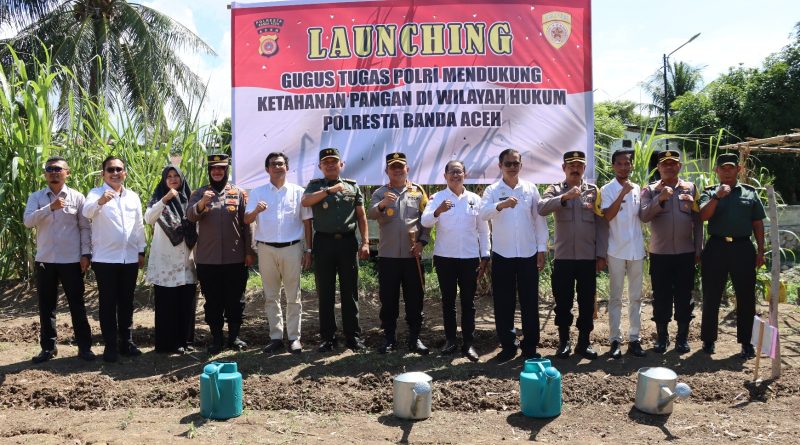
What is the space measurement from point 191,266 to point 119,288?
21.2 inches

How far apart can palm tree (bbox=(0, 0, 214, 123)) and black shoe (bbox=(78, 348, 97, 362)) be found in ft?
43.0

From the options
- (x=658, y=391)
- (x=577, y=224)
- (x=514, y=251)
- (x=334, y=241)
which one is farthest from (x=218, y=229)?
(x=658, y=391)

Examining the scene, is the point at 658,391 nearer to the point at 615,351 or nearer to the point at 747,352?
the point at 615,351

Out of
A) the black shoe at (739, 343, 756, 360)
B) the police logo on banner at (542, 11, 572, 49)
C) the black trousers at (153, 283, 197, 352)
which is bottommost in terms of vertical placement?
the black shoe at (739, 343, 756, 360)

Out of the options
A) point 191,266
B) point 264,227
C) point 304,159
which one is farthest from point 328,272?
point 304,159

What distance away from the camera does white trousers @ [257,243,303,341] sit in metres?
4.84

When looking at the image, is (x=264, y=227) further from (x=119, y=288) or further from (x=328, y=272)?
(x=119, y=288)

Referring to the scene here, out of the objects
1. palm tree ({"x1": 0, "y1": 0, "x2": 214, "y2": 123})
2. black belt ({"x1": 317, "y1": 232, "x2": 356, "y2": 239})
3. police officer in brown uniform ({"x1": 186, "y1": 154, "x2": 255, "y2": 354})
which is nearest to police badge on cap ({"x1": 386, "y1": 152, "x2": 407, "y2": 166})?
black belt ({"x1": 317, "y1": 232, "x2": 356, "y2": 239})

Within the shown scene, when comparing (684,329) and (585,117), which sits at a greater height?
(585,117)

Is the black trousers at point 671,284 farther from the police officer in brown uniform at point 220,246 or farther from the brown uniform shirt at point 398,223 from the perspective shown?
the police officer in brown uniform at point 220,246

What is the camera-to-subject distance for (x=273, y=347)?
488 cm

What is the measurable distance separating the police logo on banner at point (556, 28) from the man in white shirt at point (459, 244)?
1876 mm

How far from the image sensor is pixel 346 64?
5879 mm

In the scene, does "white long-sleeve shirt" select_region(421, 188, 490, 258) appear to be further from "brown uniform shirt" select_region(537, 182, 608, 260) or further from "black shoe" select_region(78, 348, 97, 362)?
"black shoe" select_region(78, 348, 97, 362)
